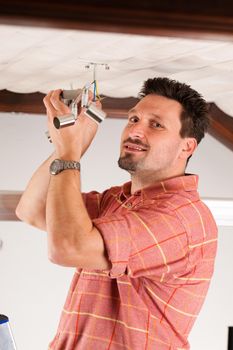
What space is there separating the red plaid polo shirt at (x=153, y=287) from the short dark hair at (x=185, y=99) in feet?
0.50

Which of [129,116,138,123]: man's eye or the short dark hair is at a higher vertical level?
the short dark hair

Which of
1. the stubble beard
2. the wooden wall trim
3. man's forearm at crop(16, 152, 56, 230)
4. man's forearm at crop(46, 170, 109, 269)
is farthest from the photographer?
the wooden wall trim

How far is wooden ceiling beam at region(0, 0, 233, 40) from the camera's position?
2.16 feet

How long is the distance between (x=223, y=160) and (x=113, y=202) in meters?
1.96

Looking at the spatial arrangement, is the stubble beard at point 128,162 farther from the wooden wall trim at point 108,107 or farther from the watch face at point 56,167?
the wooden wall trim at point 108,107

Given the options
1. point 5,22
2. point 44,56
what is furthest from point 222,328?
point 5,22

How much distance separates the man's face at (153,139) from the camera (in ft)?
5.28

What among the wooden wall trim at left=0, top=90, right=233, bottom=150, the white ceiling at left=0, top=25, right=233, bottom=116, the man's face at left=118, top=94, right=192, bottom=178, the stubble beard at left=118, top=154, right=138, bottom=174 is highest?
the wooden wall trim at left=0, top=90, right=233, bottom=150

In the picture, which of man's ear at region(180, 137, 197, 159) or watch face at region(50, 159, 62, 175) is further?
man's ear at region(180, 137, 197, 159)

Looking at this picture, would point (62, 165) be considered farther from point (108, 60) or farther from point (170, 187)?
point (108, 60)

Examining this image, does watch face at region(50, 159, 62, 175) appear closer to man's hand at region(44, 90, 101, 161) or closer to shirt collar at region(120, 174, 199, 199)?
man's hand at region(44, 90, 101, 161)

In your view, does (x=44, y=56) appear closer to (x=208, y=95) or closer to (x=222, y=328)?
(x=208, y=95)

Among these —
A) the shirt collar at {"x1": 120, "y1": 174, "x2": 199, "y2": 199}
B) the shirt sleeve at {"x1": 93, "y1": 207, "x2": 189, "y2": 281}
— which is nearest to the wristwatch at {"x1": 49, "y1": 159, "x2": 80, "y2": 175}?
the shirt sleeve at {"x1": 93, "y1": 207, "x2": 189, "y2": 281}

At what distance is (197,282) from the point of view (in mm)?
1583
